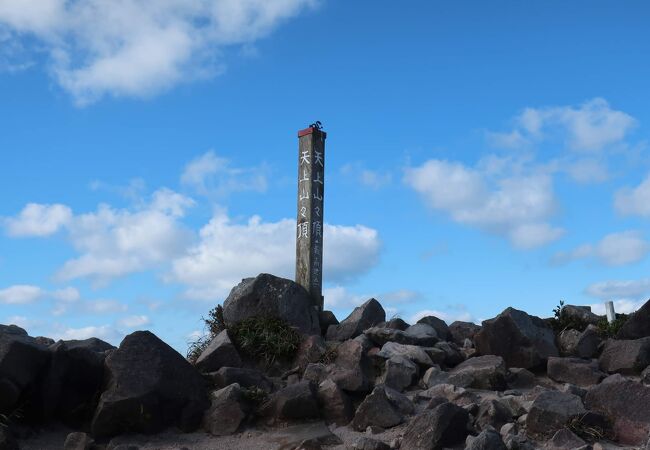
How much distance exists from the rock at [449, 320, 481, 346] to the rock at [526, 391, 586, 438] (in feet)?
17.9

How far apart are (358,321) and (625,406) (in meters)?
6.68

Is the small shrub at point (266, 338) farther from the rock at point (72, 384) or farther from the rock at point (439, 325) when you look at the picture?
A: the rock at point (72, 384)

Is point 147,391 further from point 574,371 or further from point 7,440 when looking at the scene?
point 574,371

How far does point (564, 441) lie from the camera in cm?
1049

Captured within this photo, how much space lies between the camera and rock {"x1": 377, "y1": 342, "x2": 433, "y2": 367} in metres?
14.1

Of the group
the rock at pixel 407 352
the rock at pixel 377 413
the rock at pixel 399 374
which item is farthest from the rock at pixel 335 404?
the rock at pixel 407 352

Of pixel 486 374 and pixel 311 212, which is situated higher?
pixel 311 212

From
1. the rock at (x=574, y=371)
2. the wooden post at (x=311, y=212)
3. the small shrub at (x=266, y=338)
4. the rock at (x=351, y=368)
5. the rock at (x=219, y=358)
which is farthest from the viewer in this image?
the wooden post at (x=311, y=212)

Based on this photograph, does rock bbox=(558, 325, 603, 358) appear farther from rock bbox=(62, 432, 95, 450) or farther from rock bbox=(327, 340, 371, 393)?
rock bbox=(62, 432, 95, 450)

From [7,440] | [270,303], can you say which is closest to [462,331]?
[270,303]

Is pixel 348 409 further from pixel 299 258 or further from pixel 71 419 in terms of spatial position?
pixel 299 258

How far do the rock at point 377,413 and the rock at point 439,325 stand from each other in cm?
464

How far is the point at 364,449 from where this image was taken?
35.3 feet

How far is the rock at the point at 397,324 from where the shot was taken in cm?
1647
